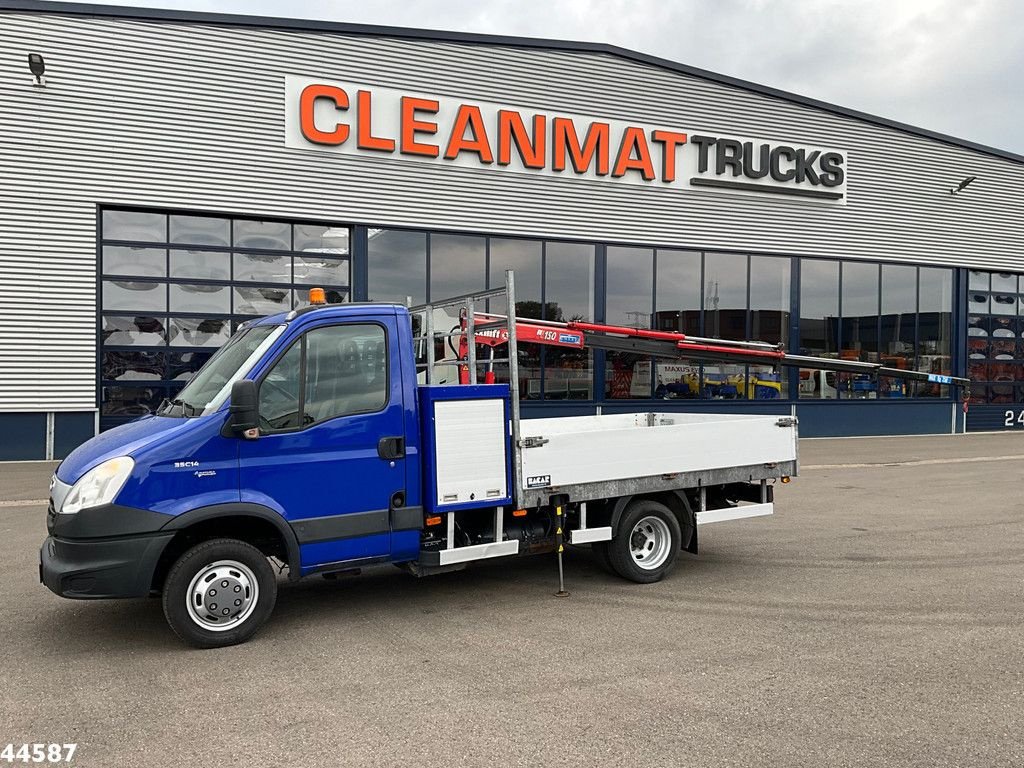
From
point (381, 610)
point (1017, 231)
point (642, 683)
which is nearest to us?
point (642, 683)

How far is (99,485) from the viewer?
500cm

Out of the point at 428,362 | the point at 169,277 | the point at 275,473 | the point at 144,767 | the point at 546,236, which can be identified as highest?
the point at 546,236

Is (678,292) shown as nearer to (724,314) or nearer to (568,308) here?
(724,314)

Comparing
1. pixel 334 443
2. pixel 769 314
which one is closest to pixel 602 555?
pixel 334 443

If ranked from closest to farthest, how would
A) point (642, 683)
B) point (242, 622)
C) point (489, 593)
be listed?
point (642, 683) < point (242, 622) < point (489, 593)

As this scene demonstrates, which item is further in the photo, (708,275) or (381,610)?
(708,275)

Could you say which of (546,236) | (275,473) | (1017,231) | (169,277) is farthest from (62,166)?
(1017,231)

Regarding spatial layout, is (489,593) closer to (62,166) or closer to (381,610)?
(381,610)

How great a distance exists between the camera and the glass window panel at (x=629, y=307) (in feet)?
63.7

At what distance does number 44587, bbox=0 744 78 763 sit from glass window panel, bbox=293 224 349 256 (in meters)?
13.9

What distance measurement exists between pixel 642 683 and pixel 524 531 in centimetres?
208

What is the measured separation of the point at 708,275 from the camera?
20656mm

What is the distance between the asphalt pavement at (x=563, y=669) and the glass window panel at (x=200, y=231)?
9.28 metres

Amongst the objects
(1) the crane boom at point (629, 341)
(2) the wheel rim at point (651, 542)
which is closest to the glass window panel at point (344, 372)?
(1) the crane boom at point (629, 341)
